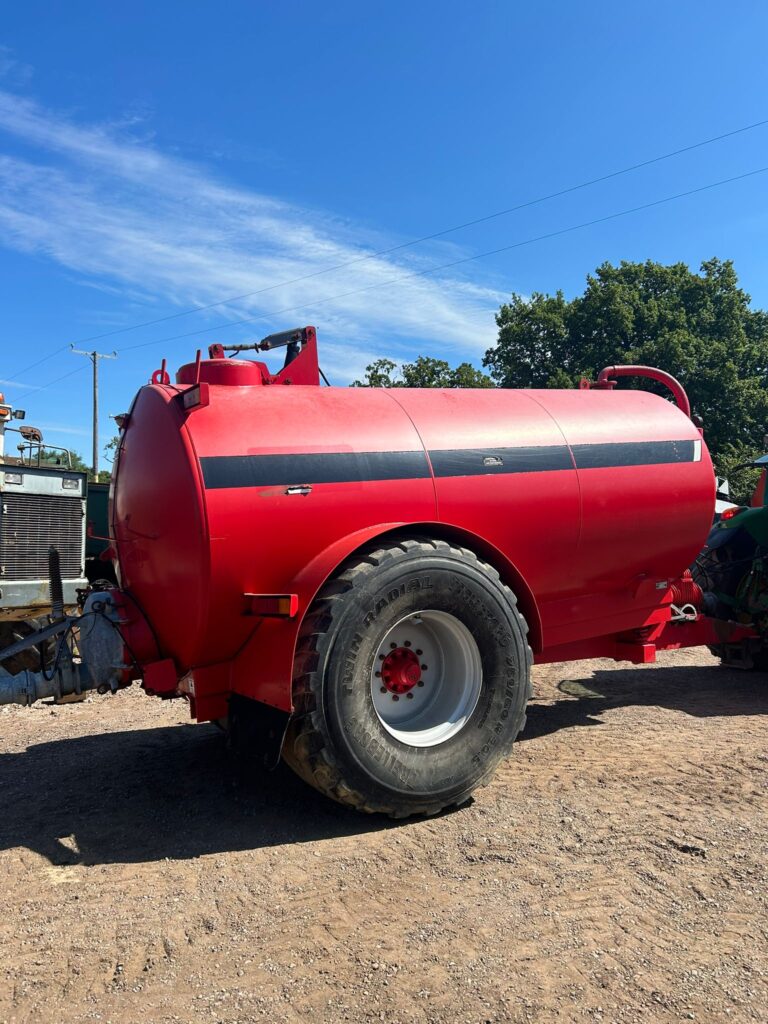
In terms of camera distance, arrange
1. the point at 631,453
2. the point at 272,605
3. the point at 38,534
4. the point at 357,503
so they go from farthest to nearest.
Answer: the point at 38,534 < the point at 631,453 < the point at 357,503 < the point at 272,605

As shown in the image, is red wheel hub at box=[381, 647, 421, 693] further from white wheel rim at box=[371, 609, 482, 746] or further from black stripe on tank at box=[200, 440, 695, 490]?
black stripe on tank at box=[200, 440, 695, 490]

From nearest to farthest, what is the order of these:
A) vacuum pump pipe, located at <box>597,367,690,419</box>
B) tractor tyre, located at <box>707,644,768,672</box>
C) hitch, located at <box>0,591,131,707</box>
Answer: hitch, located at <box>0,591,131,707</box>
vacuum pump pipe, located at <box>597,367,690,419</box>
tractor tyre, located at <box>707,644,768,672</box>

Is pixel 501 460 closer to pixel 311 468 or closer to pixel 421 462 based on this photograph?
pixel 421 462

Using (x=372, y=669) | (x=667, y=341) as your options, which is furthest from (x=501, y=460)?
(x=667, y=341)

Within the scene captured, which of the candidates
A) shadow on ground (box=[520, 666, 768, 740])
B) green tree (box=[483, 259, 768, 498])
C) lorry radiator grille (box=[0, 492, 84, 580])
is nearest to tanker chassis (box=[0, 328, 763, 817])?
shadow on ground (box=[520, 666, 768, 740])

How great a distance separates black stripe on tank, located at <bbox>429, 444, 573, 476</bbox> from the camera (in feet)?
14.0

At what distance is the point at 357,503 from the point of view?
3.97 m

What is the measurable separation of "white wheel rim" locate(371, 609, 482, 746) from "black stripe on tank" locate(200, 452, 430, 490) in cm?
76

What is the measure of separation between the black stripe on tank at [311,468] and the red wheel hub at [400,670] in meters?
0.93

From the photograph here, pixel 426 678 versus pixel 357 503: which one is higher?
pixel 357 503

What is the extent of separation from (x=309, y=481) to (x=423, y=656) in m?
1.16

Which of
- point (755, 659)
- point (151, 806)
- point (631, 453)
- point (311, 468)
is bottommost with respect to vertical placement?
point (151, 806)

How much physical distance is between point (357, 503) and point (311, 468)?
0.29m

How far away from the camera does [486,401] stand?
481cm
